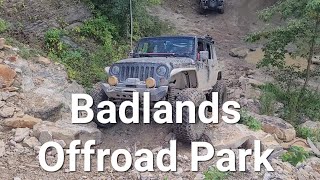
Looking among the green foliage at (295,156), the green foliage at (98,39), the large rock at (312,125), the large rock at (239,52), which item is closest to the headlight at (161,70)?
the green foliage at (295,156)

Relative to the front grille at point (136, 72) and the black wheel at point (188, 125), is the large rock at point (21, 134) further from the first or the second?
the black wheel at point (188, 125)

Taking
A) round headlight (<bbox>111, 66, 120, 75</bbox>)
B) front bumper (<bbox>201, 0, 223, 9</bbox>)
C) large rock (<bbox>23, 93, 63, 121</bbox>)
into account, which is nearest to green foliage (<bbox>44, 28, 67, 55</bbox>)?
large rock (<bbox>23, 93, 63, 121</bbox>)

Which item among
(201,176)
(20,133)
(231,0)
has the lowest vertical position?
(201,176)

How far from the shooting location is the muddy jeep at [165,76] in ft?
23.3

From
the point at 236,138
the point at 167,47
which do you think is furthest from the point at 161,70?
the point at 236,138

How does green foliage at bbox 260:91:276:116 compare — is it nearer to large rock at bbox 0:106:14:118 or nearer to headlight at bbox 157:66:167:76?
headlight at bbox 157:66:167:76

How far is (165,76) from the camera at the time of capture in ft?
23.6

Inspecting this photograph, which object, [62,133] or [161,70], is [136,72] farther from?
[62,133]

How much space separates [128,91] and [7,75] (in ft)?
9.67

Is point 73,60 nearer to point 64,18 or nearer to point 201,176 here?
point 64,18

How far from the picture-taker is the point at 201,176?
249 inches

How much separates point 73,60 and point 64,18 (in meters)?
2.39

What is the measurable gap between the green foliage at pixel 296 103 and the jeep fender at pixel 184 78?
12.3 feet

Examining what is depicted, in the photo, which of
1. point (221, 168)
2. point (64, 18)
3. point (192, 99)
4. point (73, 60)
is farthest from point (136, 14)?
point (221, 168)
